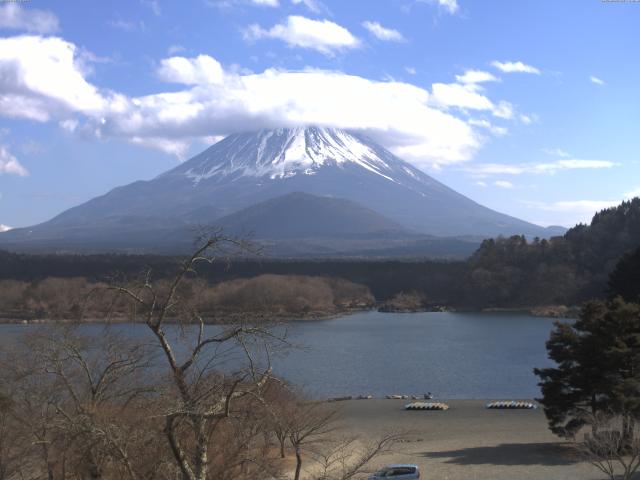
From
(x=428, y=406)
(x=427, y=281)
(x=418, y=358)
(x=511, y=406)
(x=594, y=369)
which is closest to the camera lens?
(x=594, y=369)

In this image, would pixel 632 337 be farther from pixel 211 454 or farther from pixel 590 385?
pixel 211 454

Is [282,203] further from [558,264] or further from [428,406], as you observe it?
[428,406]

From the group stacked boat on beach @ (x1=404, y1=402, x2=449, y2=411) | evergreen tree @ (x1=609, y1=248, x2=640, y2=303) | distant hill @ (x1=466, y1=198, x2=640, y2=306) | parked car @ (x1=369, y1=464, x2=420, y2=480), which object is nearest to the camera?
parked car @ (x1=369, y1=464, x2=420, y2=480)

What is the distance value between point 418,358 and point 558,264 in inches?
1084

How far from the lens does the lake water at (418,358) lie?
2056 centimetres

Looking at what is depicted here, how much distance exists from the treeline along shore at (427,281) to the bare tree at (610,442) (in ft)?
108

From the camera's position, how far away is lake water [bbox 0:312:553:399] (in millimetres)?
20562

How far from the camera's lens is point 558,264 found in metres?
51.2

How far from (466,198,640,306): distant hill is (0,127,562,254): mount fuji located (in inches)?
2274

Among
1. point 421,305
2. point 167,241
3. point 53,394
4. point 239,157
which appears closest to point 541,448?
point 53,394

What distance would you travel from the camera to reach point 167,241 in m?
109

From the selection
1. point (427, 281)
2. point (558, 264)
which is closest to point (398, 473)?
point (558, 264)

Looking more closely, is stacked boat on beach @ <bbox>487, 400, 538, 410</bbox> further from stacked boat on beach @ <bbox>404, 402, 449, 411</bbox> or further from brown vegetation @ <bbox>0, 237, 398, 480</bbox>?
brown vegetation @ <bbox>0, 237, 398, 480</bbox>

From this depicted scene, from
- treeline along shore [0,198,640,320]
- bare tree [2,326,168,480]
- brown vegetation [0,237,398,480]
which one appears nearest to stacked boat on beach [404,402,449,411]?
brown vegetation [0,237,398,480]
